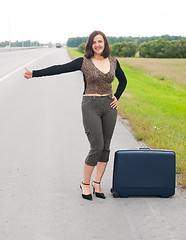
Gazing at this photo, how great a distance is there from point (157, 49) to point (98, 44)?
4237 inches

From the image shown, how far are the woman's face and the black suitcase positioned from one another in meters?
1.08

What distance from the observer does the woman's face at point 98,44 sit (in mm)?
3832

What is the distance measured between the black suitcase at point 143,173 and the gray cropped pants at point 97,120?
239 millimetres

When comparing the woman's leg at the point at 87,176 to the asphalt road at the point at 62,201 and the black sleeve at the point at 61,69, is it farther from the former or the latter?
the black sleeve at the point at 61,69

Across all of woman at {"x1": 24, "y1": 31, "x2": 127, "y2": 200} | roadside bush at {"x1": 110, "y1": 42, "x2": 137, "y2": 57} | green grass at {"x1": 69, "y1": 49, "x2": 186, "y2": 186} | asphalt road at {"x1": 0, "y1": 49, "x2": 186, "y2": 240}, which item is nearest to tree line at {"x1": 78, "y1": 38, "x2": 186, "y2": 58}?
roadside bush at {"x1": 110, "y1": 42, "x2": 137, "y2": 57}

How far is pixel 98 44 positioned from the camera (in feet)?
12.6

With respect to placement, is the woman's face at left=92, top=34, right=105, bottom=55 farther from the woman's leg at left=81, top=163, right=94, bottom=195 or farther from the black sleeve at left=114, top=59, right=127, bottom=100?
the woman's leg at left=81, top=163, right=94, bottom=195

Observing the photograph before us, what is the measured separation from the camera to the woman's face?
12.6ft

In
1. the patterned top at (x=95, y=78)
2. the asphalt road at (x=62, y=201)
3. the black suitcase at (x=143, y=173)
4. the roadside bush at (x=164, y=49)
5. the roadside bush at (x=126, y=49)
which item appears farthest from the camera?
the roadside bush at (x=126, y=49)

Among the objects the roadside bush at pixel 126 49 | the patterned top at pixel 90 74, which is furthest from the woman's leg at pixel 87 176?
the roadside bush at pixel 126 49

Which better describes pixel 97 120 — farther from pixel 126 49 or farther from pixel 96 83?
pixel 126 49

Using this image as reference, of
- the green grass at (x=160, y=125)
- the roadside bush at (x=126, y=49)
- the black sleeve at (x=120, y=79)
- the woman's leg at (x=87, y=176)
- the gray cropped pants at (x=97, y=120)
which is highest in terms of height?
the black sleeve at (x=120, y=79)

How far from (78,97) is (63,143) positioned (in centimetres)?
602

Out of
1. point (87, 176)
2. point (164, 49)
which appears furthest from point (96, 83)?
point (164, 49)
